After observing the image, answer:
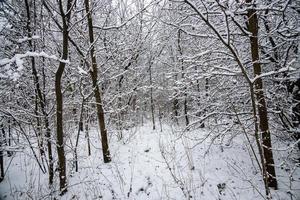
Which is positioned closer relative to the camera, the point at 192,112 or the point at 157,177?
the point at 157,177

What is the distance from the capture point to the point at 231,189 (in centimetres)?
562

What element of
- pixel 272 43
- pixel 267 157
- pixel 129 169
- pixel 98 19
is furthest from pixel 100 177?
pixel 98 19

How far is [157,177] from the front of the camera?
6215 millimetres

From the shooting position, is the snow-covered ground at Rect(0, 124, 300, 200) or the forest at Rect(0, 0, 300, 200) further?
the snow-covered ground at Rect(0, 124, 300, 200)

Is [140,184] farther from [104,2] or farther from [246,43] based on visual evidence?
[104,2]

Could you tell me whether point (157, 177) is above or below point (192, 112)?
below

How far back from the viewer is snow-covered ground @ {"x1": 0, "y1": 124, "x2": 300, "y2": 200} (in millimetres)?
5406

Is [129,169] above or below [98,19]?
below

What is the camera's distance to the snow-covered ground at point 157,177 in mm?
5406

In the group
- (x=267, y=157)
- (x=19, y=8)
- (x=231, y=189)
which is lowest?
(x=231, y=189)

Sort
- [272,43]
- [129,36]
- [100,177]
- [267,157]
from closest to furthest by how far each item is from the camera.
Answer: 1. [267,157]
2. [272,43]
3. [100,177]
4. [129,36]

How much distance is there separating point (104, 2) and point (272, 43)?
5519 millimetres

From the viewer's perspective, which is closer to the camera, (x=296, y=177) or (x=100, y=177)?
(x=296, y=177)

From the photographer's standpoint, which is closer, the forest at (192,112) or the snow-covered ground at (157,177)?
the forest at (192,112)
